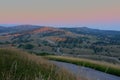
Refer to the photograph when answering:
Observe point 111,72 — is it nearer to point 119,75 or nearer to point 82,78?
point 119,75

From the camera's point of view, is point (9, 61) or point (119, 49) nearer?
point (9, 61)

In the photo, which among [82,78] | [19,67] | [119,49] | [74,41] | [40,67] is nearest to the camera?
[82,78]

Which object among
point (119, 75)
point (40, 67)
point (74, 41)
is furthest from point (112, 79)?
point (74, 41)

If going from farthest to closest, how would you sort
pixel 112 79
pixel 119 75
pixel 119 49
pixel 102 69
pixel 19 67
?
pixel 119 49 → pixel 102 69 → pixel 119 75 → pixel 112 79 → pixel 19 67

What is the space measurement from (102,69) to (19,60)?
9557 mm

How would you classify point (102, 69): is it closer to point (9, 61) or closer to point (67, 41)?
point (9, 61)

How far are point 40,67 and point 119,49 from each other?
155772mm

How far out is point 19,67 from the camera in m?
12.2

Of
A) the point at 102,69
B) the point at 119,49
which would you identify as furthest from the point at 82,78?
the point at 119,49

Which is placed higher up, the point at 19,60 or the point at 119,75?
the point at 19,60

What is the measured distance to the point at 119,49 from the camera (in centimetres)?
16625

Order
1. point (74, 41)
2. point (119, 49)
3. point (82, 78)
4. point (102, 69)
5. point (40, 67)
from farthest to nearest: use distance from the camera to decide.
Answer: point (74, 41)
point (119, 49)
point (102, 69)
point (40, 67)
point (82, 78)

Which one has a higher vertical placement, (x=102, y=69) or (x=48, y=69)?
(x=48, y=69)

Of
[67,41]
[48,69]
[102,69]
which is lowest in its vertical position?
[67,41]
